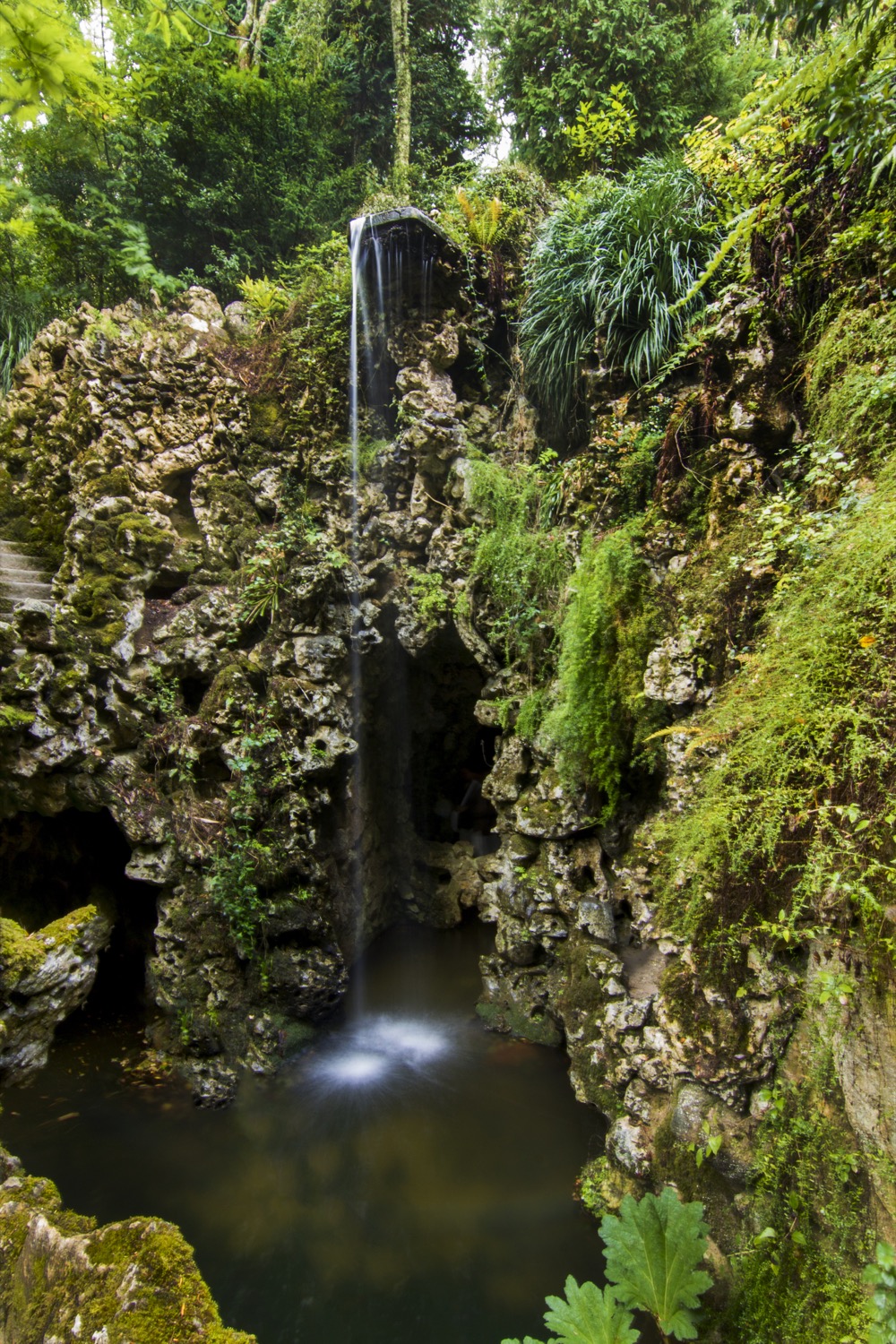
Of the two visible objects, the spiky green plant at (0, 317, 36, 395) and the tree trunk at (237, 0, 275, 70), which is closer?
the tree trunk at (237, 0, 275, 70)

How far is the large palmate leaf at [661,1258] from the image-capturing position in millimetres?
2768

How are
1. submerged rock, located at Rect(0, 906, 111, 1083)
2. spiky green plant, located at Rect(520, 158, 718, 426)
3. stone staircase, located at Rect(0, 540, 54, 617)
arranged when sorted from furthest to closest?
stone staircase, located at Rect(0, 540, 54, 617)
spiky green plant, located at Rect(520, 158, 718, 426)
submerged rock, located at Rect(0, 906, 111, 1083)

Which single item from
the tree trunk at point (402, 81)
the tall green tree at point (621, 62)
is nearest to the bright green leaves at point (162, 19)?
the tall green tree at point (621, 62)

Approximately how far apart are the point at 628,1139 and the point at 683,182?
6768 millimetres

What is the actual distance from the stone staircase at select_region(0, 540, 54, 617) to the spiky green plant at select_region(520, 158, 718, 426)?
508 cm

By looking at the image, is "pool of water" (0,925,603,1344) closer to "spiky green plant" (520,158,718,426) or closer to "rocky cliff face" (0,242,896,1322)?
"rocky cliff face" (0,242,896,1322)

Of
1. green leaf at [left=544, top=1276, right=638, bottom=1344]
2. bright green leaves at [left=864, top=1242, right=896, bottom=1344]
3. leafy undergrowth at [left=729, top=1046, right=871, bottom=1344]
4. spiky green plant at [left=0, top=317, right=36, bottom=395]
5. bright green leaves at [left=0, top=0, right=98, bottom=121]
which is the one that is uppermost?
spiky green plant at [left=0, top=317, right=36, bottom=395]

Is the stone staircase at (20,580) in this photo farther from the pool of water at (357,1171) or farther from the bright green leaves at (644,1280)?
the bright green leaves at (644,1280)

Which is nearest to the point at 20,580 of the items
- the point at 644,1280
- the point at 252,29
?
the point at 644,1280

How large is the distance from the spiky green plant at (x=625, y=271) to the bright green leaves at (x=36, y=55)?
3.89 metres

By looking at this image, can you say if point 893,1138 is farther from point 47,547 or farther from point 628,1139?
point 47,547

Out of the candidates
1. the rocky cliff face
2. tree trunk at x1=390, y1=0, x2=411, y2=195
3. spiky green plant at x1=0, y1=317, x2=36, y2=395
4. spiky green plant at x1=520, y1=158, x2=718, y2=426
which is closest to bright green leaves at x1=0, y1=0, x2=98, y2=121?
the rocky cliff face

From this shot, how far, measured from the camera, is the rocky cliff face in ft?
11.9

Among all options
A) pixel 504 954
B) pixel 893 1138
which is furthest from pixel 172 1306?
pixel 504 954
